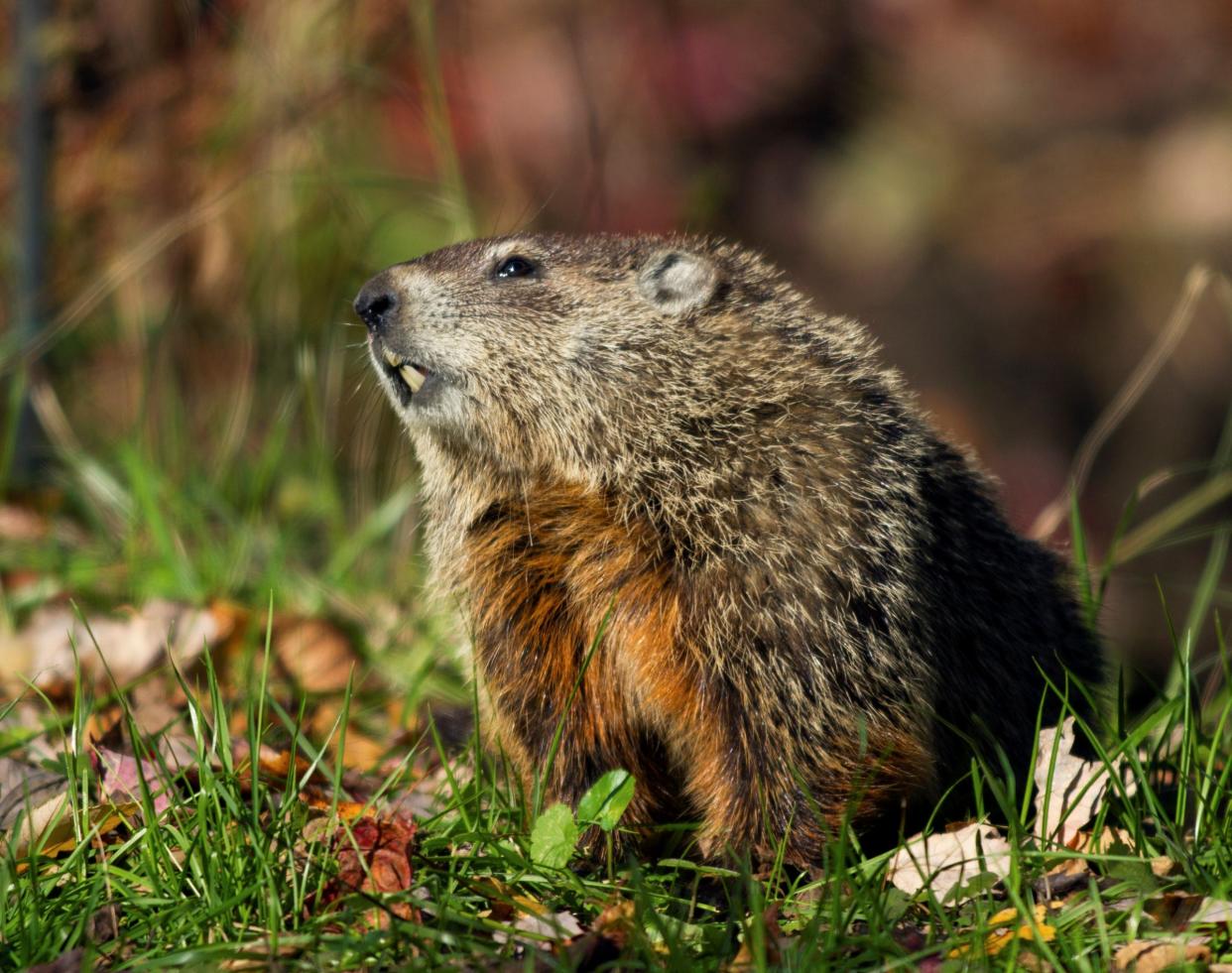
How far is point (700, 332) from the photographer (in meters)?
3.86

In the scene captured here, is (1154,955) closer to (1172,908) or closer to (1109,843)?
(1172,908)

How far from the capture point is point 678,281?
3975 mm

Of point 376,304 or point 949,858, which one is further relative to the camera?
point 376,304

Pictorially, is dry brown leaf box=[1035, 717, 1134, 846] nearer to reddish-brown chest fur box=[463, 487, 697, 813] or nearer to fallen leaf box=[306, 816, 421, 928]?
reddish-brown chest fur box=[463, 487, 697, 813]

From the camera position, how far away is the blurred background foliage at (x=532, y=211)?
20.2 ft

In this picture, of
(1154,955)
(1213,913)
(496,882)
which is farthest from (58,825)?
(1213,913)

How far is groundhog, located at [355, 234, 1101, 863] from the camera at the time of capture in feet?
11.4

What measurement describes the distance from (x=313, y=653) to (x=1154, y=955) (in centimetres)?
312

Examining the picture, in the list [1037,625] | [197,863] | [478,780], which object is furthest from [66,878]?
[1037,625]

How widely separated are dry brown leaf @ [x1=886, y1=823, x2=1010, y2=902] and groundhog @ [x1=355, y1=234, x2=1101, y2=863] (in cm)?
14

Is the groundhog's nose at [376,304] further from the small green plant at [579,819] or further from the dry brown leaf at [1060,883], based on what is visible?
the dry brown leaf at [1060,883]

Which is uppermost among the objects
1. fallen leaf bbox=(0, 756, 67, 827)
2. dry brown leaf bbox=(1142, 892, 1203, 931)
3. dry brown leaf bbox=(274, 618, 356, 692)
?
fallen leaf bbox=(0, 756, 67, 827)

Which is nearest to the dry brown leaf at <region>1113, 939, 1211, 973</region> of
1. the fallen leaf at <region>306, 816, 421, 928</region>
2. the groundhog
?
the groundhog

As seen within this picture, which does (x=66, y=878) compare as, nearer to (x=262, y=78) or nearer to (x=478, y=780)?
(x=478, y=780)
